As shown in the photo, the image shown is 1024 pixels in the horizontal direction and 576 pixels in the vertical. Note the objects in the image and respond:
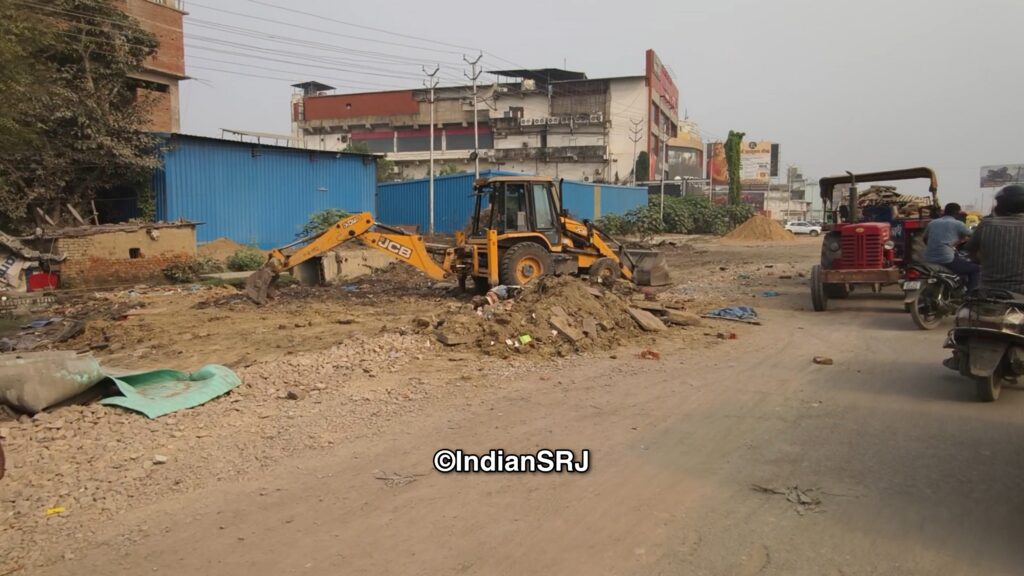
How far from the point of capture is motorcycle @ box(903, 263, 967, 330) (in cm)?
984

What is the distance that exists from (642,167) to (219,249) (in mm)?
47150

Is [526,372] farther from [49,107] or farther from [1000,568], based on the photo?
[49,107]

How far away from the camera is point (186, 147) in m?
23.2

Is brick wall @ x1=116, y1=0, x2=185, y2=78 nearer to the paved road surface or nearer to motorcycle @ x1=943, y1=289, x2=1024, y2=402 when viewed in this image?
the paved road surface

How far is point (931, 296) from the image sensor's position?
10.1 metres

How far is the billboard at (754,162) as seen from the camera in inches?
3445

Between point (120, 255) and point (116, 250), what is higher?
point (116, 250)

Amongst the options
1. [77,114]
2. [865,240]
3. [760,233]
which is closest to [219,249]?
[77,114]

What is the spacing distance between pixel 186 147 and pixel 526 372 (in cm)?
2010

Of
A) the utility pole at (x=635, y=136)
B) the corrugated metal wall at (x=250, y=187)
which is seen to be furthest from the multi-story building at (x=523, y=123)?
the corrugated metal wall at (x=250, y=187)

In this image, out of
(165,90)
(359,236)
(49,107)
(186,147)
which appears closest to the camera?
(359,236)

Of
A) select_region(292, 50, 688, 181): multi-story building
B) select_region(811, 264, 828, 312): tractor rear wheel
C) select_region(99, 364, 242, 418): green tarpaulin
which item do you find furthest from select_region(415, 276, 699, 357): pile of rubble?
select_region(292, 50, 688, 181): multi-story building

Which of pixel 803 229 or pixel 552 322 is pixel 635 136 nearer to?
pixel 803 229

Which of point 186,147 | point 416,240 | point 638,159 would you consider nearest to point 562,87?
point 638,159
